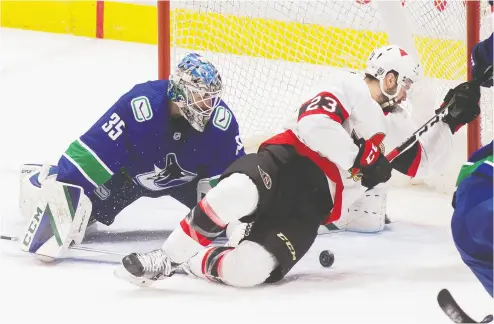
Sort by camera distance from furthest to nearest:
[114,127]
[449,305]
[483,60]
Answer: [114,127] < [483,60] < [449,305]

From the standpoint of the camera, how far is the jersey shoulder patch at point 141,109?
2.65 meters

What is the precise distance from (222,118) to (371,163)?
0.52 metres

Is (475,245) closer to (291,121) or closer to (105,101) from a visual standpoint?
(291,121)

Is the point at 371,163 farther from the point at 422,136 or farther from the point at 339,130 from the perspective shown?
the point at 422,136

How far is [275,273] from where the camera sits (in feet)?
7.82

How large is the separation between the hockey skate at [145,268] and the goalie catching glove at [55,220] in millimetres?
301

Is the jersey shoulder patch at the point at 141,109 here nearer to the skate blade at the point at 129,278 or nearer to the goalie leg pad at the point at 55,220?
the goalie leg pad at the point at 55,220

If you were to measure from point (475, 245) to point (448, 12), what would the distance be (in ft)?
5.51

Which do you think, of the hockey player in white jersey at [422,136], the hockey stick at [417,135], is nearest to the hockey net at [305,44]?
the hockey player in white jersey at [422,136]

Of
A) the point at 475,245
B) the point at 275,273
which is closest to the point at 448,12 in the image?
the point at 275,273

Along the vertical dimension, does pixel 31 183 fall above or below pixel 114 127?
below

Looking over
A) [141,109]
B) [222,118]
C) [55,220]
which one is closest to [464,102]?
[222,118]

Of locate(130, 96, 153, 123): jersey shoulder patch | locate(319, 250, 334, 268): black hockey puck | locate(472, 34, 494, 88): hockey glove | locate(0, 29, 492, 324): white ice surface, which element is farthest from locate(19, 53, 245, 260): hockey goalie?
locate(472, 34, 494, 88): hockey glove

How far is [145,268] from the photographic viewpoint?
2264 millimetres
